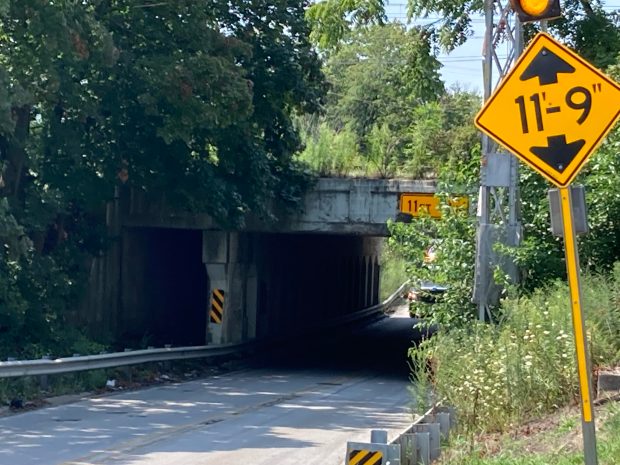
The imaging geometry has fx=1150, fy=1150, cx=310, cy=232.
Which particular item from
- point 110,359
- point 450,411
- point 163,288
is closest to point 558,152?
point 450,411

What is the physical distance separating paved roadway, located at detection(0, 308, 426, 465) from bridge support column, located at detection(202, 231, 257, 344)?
3.57 meters

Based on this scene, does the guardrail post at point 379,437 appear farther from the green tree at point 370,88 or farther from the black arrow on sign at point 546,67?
the green tree at point 370,88

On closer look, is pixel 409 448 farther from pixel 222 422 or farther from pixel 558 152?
pixel 222 422

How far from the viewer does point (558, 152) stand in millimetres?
7852

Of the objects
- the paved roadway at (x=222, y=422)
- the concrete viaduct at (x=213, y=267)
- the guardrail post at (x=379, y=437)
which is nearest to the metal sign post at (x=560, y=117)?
the guardrail post at (x=379, y=437)

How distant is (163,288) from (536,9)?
2678 cm

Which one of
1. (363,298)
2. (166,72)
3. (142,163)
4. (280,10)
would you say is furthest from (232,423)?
(363,298)

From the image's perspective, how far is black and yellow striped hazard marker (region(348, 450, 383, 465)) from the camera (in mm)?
8961

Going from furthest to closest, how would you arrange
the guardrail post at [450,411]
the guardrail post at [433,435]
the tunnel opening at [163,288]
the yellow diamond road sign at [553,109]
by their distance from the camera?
the tunnel opening at [163,288]
the guardrail post at [450,411]
the guardrail post at [433,435]
the yellow diamond road sign at [553,109]

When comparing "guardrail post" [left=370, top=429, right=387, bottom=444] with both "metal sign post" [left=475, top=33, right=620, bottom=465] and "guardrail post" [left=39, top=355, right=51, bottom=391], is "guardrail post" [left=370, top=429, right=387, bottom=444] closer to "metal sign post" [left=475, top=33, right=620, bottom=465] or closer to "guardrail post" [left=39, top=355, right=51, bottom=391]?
"metal sign post" [left=475, top=33, right=620, bottom=465]

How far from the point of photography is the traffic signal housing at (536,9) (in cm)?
807

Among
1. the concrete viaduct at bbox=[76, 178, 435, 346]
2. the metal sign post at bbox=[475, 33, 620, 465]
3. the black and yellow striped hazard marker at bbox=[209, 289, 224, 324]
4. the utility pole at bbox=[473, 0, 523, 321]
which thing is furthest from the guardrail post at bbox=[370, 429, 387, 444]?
the black and yellow striped hazard marker at bbox=[209, 289, 224, 324]

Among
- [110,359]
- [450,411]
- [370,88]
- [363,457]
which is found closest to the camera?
[363,457]

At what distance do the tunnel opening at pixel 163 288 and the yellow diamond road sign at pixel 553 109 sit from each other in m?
21.4
